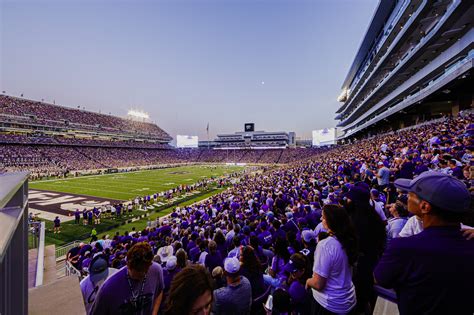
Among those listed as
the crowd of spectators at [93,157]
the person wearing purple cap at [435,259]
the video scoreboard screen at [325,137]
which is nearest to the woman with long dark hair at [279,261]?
the person wearing purple cap at [435,259]

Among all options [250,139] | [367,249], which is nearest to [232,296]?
[367,249]

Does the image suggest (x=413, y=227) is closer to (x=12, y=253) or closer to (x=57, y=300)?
(x=12, y=253)

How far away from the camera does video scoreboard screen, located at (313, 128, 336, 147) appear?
88.0 metres

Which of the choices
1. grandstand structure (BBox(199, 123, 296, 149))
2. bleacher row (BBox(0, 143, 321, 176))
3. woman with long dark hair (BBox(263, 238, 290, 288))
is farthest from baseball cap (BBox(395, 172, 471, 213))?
grandstand structure (BBox(199, 123, 296, 149))

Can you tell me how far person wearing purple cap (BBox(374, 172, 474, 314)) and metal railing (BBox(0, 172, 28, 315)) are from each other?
2.19 metres

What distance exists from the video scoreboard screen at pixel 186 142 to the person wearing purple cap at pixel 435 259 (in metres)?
120

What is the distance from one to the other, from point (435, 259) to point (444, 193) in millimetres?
450

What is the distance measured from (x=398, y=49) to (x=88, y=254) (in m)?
33.3

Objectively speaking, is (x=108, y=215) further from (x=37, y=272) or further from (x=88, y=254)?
(x=37, y=272)

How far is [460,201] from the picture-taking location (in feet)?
4.90

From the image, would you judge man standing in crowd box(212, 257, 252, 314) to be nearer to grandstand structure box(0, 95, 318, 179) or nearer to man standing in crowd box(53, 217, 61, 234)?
man standing in crowd box(53, 217, 61, 234)

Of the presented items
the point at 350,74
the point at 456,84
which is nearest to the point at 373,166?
the point at 456,84

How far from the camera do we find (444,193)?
60.0 inches

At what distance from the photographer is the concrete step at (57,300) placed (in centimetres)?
198
